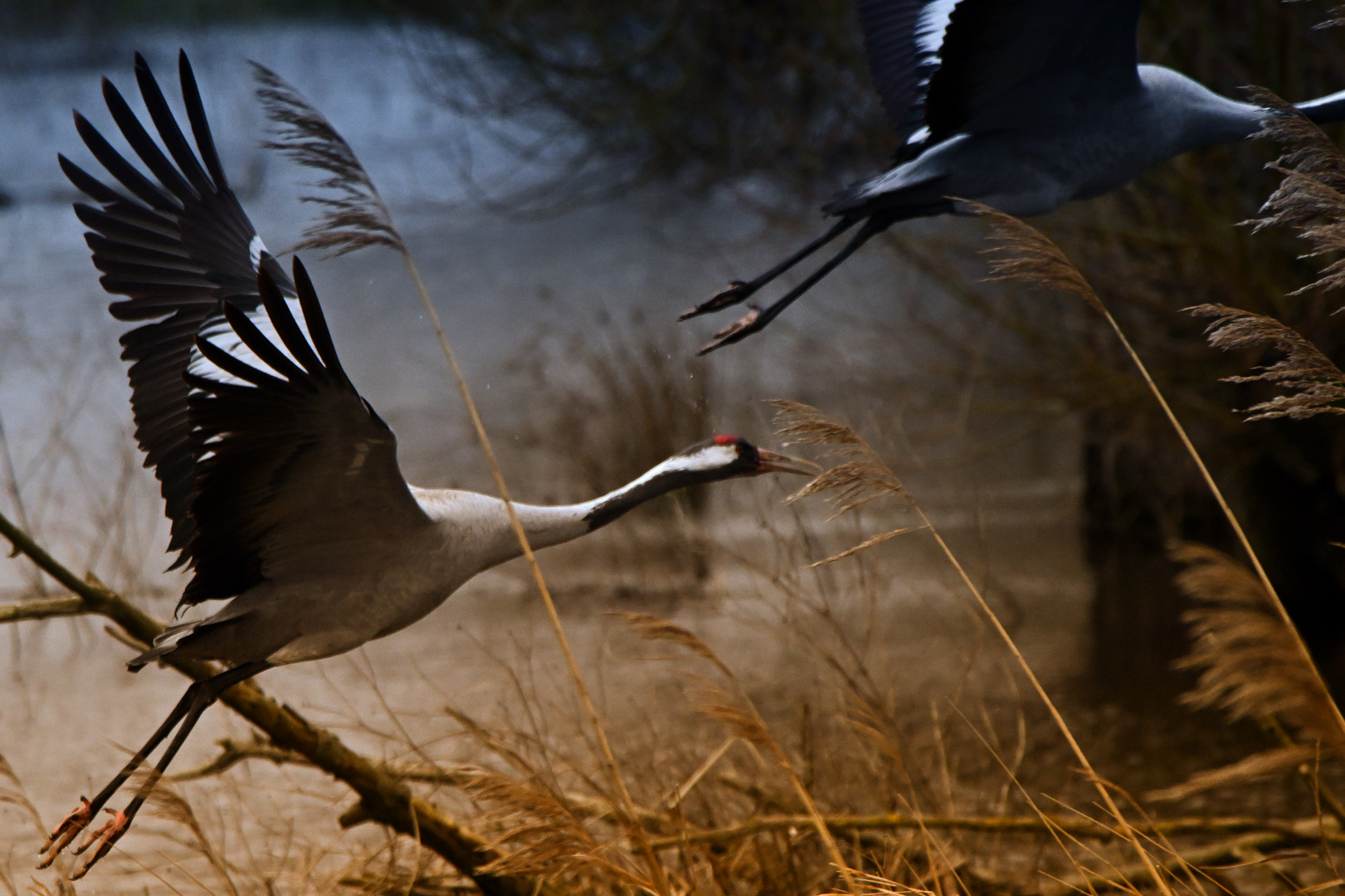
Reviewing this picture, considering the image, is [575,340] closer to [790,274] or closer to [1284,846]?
[790,274]

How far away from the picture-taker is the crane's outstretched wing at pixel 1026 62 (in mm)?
1420

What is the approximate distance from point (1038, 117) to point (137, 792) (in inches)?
44.8

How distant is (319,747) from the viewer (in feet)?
4.95

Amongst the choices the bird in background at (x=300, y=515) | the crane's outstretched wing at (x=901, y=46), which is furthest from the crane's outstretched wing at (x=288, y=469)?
the crane's outstretched wing at (x=901, y=46)

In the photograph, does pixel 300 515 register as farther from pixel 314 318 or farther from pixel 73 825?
pixel 73 825

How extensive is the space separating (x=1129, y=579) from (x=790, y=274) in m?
2.94

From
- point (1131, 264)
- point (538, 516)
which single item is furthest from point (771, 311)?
point (1131, 264)

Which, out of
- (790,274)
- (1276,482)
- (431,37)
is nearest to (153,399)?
(1276,482)

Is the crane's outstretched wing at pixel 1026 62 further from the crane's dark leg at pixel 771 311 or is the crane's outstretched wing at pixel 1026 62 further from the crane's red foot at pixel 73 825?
the crane's red foot at pixel 73 825

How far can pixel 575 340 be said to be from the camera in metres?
5.47

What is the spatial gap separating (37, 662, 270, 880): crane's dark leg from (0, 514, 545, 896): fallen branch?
0.15 m

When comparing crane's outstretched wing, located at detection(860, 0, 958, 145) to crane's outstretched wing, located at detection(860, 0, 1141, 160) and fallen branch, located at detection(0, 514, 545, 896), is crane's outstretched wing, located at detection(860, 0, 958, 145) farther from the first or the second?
fallen branch, located at detection(0, 514, 545, 896)

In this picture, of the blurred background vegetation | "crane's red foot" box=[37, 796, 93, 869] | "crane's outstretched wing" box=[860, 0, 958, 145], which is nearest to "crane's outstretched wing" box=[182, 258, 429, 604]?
"crane's red foot" box=[37, 796, 93, 869]

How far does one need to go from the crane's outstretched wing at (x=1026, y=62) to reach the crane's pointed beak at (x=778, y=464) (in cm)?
48
